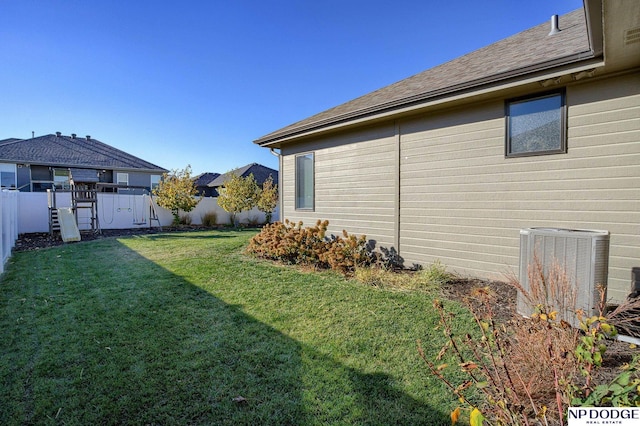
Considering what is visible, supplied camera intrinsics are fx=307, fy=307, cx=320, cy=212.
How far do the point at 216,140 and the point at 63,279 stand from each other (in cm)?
1378

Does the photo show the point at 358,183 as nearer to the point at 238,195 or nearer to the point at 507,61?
the point at 507,61

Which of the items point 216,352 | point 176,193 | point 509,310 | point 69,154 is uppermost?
point 69,154

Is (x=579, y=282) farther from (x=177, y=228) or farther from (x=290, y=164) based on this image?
(x=177, y=228)

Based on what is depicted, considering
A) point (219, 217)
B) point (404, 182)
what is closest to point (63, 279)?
point (404, 182)

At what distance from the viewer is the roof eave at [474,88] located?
363 cm

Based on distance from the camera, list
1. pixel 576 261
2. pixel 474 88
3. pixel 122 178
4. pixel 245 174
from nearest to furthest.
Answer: pixel 576 261
pixel 474 88
pixel 122 178
pixel 245 174

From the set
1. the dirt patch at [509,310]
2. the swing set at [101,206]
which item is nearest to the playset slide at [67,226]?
the swing set at [101,206]

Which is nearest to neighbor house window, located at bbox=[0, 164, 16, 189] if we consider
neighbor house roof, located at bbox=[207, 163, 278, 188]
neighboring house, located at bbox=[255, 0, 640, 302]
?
neighbor house roof, located at bbox=[207, 163, 278, 188]

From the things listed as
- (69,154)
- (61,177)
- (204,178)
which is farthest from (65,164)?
(204,178)

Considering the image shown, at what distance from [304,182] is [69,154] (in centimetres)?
1896

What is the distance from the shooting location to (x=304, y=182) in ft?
26.4

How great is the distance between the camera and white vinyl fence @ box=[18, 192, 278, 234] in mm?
11906

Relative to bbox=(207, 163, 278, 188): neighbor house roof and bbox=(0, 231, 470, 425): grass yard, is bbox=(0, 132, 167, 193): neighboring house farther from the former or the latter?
bbox=(0, 231, 470, 425): grass yard

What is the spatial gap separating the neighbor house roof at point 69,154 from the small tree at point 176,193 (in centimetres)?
796
